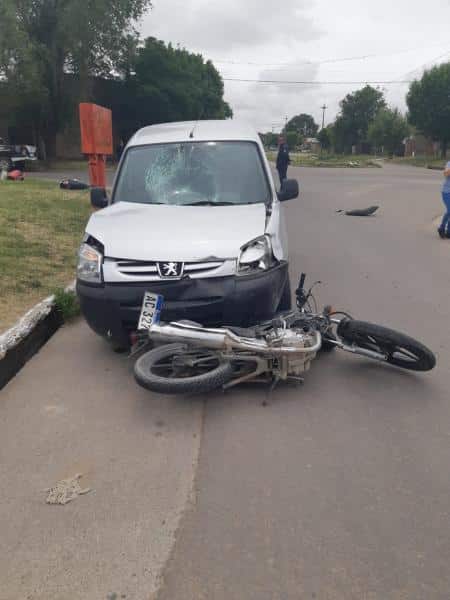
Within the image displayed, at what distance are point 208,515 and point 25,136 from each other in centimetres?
4391

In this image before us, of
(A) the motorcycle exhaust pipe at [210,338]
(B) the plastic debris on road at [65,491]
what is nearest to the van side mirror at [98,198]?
(A) the motorcycle exhaust pipe at [210,338]

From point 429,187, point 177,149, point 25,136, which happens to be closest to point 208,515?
point 177,149

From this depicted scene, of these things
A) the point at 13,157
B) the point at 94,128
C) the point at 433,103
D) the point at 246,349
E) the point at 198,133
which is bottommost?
the point at 246,349

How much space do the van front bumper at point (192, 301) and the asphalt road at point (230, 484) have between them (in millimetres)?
541

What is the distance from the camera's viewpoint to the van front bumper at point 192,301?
A: 3.90 meters

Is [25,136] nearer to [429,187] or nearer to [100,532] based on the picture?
[429,187]

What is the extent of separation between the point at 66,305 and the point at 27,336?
0.88m

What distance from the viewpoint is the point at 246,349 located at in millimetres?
3732

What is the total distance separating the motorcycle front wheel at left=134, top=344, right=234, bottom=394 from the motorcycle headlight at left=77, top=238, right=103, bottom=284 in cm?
77

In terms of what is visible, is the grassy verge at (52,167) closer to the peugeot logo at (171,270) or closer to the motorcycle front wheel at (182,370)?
the peugeot logo at (171,270)

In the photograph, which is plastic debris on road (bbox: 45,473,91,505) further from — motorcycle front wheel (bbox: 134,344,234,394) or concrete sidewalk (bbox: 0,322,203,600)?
motorcycle front wheel (bbox: 134,344,234,394)

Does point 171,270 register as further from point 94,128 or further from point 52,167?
point 52,167

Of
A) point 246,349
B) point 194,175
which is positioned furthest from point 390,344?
point 194,175

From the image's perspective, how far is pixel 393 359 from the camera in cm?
432
